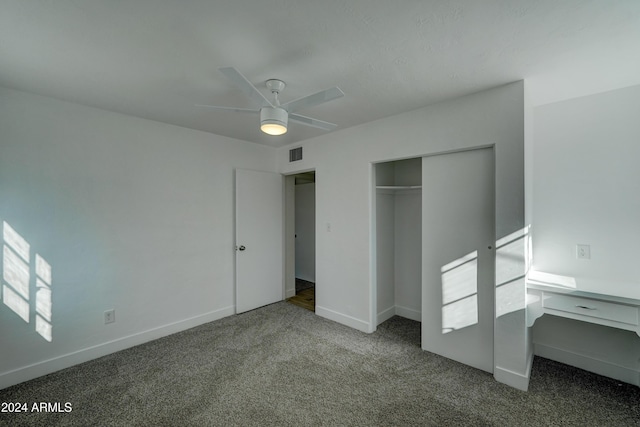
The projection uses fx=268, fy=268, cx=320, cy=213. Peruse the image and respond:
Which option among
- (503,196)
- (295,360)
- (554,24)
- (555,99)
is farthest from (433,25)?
(295,360)

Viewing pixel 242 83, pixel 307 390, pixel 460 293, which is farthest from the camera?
pixel 460 293

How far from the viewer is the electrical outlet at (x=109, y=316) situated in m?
2.74

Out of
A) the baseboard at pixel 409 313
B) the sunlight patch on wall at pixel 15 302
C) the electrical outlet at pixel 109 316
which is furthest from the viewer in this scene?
the baseboard at pixel 409 313

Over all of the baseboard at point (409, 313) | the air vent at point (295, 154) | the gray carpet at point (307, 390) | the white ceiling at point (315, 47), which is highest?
the white ceiling at point (315, 47)

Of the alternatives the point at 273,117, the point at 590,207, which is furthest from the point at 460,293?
the point at 273,117

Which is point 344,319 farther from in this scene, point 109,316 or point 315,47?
point 315,47

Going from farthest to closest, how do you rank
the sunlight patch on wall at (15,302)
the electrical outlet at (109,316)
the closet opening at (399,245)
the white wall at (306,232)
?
1. the white wall at (306,232)
2. the closet opening at (399,245)
3. the electrical outlet at (109,316)
4. the sunlight patch on wall at (15,302)

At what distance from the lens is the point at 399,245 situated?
3762 millimetres

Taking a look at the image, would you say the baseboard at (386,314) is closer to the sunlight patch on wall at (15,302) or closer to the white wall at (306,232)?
the white wall at (306,232)

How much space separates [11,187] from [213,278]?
208 cm

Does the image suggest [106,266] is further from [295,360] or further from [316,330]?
[316,330]

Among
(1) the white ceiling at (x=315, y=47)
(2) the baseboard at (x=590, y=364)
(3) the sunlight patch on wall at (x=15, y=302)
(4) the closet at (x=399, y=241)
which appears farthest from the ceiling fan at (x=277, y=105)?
(2) the baseboard at (x=590, y=364)

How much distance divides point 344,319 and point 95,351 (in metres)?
2.66

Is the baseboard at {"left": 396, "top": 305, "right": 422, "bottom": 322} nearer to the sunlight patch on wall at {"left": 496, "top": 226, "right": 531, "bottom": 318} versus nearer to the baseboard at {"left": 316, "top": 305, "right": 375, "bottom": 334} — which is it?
the baseboard at {"left": 316, "top": 305, "right": 375, "bottom": 334}
